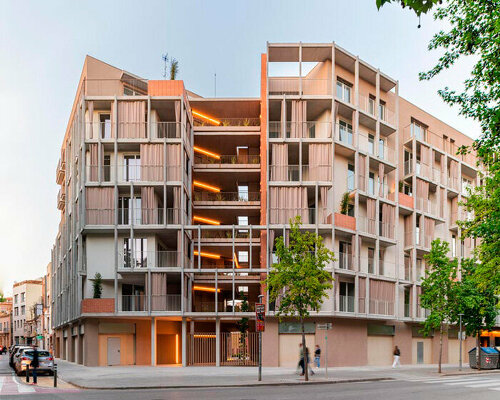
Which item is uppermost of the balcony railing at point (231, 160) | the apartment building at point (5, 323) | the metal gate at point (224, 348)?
the balcony railing at point (231, 160)

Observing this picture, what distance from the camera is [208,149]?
4909 centimetres

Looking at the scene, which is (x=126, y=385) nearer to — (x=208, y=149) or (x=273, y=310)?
(x=273, y=310)

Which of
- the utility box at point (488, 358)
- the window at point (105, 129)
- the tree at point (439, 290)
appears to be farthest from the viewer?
the window at point (105, 129)

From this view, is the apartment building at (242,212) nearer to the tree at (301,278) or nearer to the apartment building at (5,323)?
the tree at (301,278)

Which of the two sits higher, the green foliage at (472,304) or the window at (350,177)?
the window at (350,177)

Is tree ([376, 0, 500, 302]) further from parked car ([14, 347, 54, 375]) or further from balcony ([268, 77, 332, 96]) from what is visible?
balcony ([268, 77, 332, 96])

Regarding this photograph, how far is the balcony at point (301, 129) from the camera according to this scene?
41.0 metres

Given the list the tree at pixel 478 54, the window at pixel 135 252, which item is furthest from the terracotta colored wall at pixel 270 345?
the tree at pixel 478 54

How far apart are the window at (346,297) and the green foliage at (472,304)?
23.5ft

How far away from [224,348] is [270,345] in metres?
3.18

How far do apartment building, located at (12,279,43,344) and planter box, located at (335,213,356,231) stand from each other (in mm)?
91771

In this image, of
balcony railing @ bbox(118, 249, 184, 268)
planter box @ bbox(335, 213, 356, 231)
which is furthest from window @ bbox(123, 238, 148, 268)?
planter box @ bbox(335, 213, 356, 231)

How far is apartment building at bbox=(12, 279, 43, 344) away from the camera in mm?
121375

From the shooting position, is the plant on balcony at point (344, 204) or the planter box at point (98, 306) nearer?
the planter box at point (98, 306)
